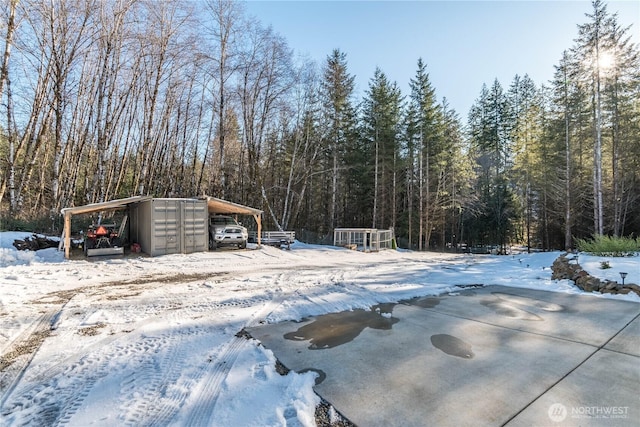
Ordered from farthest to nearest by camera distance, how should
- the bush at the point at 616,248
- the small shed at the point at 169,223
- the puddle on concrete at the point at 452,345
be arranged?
the small shed at the point at 169,223
the bush at the point at 616,248
the puddle on concrete at the point at 452,345

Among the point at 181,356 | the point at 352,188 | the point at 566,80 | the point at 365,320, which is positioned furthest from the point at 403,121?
the point at 181,356

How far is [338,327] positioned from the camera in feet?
13.2

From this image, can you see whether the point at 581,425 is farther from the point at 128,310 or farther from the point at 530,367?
the point at 128,310

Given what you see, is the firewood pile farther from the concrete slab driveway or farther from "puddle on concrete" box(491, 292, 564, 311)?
"puddle on concrete" box(491, 292, 564, 311)

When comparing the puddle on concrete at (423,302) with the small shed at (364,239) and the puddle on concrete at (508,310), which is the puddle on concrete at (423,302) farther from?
the small shed at (364,239)

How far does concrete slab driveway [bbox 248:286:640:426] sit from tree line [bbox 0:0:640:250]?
12184 mm

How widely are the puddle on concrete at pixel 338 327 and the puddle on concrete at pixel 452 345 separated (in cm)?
66

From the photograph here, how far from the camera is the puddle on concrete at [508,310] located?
445 cm

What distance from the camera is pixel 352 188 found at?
91.0 ft

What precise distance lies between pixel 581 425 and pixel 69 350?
4.60 metres

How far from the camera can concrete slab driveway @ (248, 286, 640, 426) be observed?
223cm

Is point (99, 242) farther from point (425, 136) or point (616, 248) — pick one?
point (425, 136)


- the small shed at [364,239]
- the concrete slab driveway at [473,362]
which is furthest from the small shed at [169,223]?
the concrete slab driveway at [473,362]

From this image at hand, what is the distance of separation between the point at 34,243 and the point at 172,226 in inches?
172
